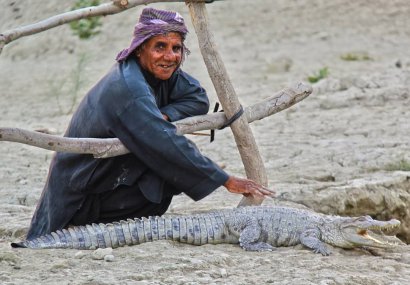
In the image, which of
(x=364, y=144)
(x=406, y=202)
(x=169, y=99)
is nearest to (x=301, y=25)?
(x=364, y=144)

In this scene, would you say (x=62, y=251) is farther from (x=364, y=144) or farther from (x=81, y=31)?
(x=81, y=31)

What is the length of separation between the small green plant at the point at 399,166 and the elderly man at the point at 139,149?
7.71 feet

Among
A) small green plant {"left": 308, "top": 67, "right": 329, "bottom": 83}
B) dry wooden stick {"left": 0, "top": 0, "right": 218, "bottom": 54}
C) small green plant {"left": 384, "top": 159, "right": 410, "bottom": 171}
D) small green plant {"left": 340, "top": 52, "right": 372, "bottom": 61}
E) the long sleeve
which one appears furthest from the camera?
small green plant {"left": 340, "top": 52, "right": 372, "bottom": 61}

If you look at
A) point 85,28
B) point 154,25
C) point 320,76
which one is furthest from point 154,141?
point 85,28

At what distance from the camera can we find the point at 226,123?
261 inches

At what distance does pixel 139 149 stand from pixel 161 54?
0.61 metres

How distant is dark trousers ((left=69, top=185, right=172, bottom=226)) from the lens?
21.2 feet

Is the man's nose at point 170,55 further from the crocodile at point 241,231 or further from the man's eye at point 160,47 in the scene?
the crocodile at point 241,231

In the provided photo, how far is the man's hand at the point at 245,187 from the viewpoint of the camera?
6.25m

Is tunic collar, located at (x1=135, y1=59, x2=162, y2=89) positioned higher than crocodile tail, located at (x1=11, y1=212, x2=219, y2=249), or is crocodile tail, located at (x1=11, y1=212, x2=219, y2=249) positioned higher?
tunic collar, located at (x1=135, y1=59, x2=162, y2=89)

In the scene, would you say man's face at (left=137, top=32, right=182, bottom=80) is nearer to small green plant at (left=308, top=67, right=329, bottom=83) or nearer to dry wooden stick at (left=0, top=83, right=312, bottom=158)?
dry wooden stick at (left=0, top=83, right=312, bottom=158)

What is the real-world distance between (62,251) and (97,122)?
0.84 metres

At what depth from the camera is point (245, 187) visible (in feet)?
20.6

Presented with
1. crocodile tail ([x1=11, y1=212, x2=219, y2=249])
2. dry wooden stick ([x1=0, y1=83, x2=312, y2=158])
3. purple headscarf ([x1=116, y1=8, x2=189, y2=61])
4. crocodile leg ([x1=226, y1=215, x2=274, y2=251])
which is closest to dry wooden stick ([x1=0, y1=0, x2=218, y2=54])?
purple headscarf ([x1=116, y1=8, x2=189, y2=61])
